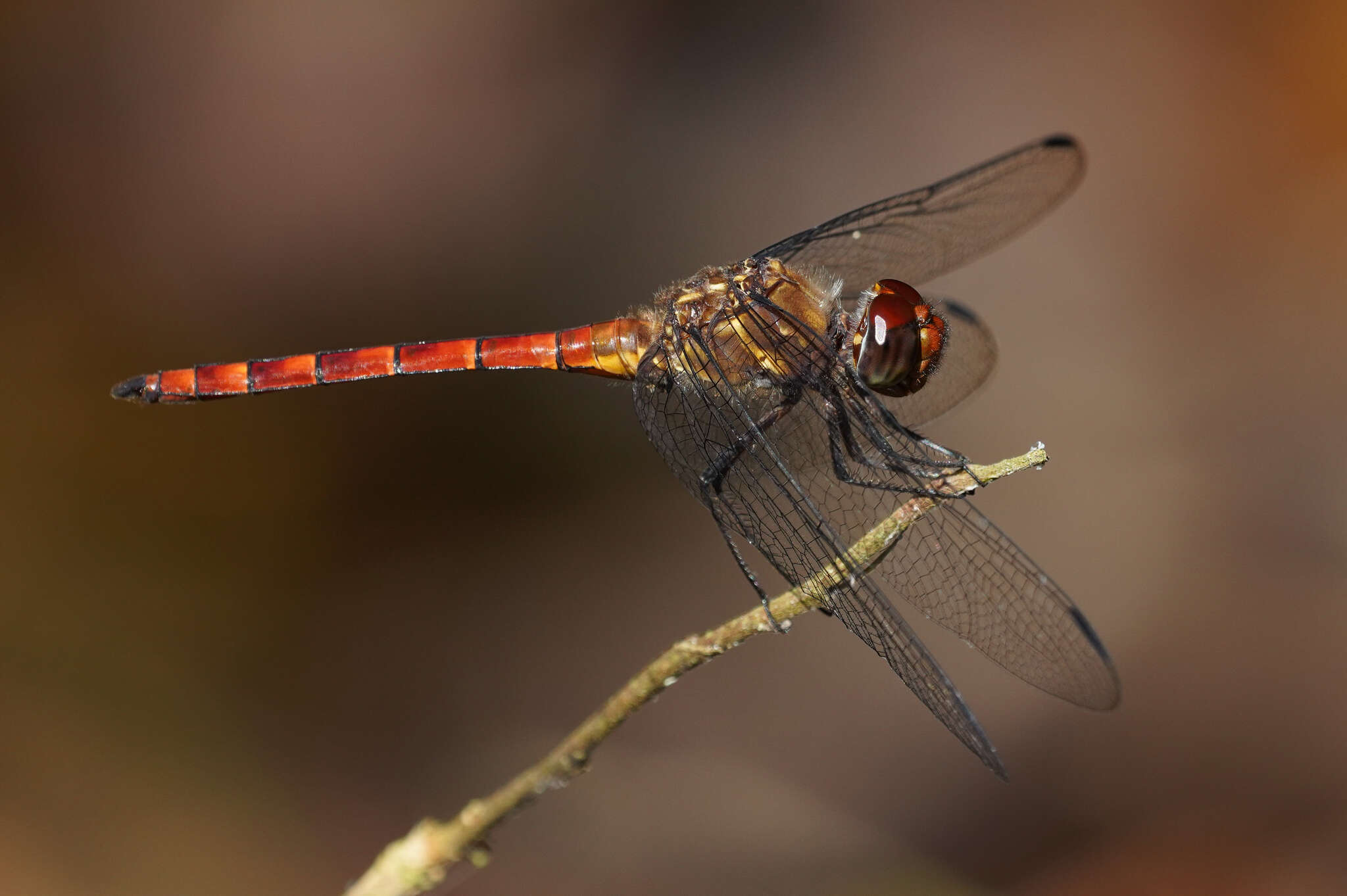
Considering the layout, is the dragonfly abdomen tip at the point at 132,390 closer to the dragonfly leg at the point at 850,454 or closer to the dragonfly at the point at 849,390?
the dragonfly at the point at 849,390

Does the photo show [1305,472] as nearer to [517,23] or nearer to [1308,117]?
[1308,117]

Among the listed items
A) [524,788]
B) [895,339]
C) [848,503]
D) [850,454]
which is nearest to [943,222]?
[895,339]

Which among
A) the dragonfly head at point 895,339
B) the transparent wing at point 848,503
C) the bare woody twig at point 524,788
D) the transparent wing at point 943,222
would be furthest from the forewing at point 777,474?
the transparent wing at point 943,222

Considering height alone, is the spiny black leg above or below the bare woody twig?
above

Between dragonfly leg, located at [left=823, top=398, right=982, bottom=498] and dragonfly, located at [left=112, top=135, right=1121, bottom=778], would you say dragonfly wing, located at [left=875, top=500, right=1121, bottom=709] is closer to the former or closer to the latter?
dragonfly, located at [left=112, top=135, right=1121, bottom=778]

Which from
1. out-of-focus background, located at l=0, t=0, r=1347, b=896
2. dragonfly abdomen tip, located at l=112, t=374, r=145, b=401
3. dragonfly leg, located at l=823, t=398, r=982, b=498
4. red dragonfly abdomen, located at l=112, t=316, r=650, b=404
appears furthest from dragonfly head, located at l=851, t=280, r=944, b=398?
dragonfly abdomen tip, located at l=112, t=374, r=145, b=401

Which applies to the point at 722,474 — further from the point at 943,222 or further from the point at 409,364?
the point at 943,222
